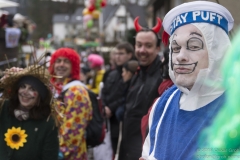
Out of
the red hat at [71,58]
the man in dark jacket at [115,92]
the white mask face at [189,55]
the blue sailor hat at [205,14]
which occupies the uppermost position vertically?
the blue sailor hat at [205,14]

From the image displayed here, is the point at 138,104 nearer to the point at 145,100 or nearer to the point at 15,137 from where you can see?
the point at 145,100

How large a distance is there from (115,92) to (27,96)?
2272 mm

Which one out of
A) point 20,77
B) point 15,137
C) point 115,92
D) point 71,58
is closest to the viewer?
point 15,137

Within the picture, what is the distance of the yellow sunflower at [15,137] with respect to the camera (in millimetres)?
3381

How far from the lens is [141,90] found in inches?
152

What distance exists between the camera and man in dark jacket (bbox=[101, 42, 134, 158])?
5.56 metres

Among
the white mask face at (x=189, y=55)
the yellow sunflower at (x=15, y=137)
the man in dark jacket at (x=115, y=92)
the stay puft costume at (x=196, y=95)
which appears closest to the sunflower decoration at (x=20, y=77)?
the yellow sunflower at (x=15, y=137)

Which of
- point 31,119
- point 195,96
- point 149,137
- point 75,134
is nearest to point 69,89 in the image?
point 75,134

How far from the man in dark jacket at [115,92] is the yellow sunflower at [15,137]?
221cm

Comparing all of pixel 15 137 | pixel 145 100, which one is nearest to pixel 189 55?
pixel 145 100

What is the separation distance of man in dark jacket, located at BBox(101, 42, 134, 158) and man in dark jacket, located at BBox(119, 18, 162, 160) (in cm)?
144

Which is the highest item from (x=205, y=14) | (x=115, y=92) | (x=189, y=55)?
(x=205, y=14)

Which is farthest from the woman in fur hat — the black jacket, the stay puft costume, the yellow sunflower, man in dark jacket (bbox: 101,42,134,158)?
man in dark jacket (bbox: 101,42,134,158)

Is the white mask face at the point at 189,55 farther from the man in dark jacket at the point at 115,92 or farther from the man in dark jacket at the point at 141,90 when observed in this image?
the man in dark jacket at the point at 115,92
